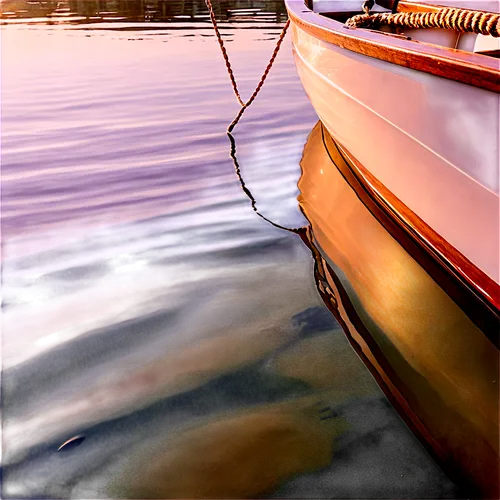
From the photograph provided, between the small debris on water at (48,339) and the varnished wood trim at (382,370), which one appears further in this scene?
the small debris on water at (48,339)

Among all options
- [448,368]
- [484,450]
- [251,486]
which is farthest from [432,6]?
[251,486]

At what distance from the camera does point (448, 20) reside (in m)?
4.25

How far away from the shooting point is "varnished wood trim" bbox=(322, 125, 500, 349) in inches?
111

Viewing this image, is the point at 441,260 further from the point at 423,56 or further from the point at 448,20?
the point at 448,20

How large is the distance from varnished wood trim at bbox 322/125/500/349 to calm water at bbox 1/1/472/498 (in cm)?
70

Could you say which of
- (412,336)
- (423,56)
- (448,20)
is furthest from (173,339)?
(448,20)

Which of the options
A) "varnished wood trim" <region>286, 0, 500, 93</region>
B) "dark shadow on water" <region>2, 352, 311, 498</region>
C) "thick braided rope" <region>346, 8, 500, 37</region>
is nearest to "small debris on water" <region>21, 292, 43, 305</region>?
"dark shadow on water" <region>2, 352, 311, 498</region>

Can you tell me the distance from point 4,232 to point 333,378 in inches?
116

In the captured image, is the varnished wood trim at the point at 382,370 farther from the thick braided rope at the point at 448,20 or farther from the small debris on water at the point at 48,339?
the thick braided rope at the point at 448,20

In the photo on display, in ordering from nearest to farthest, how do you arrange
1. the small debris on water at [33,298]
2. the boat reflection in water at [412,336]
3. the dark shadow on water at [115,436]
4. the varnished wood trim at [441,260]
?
the dark shadow on water at [115,436], the boat reflection in water at [412,336], the varnished wood trim at [441,260], the small debris on water at [33,298]

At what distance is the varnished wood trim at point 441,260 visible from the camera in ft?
9.29

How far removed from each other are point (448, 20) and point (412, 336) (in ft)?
8.97

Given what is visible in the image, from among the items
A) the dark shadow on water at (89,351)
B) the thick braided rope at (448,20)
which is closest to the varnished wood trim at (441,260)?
the thick braided rope at (448,20)

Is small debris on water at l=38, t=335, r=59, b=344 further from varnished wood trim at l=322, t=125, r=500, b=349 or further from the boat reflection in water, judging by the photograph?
varnished wood trim at l=322, t=125, r=500, b=349
